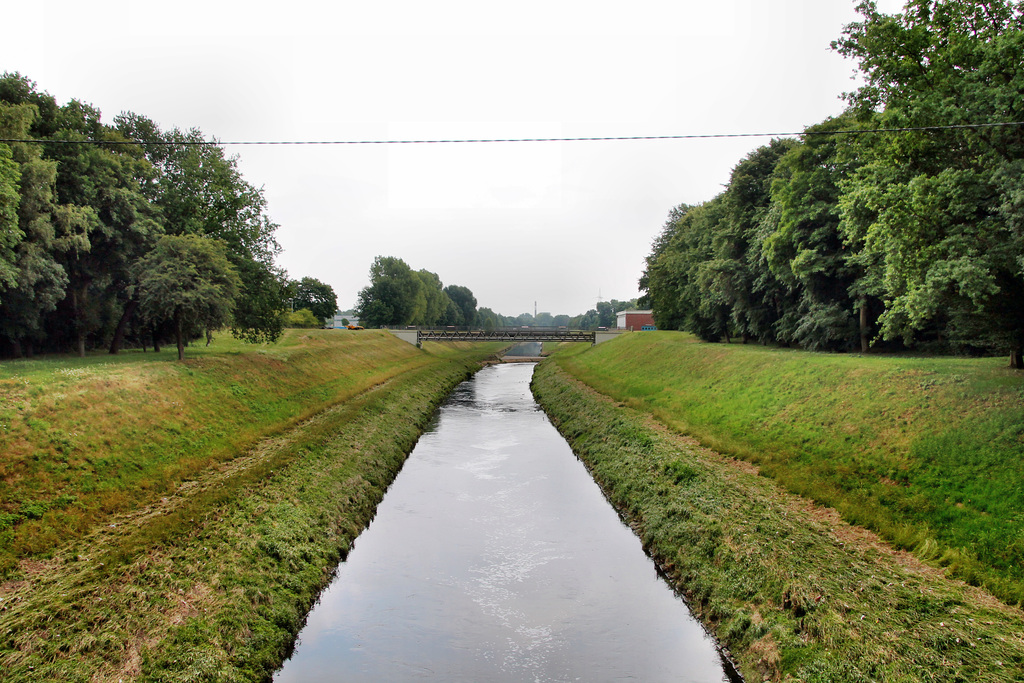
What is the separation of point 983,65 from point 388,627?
20.7 metres

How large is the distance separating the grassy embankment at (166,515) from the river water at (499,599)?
100cm

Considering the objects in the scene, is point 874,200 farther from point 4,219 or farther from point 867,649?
point 4,219

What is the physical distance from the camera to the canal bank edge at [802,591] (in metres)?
7.98

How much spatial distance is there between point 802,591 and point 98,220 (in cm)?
3287

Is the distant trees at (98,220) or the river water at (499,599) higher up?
the distant trees at (98,220)

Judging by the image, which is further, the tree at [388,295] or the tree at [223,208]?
the tree at [388,295]

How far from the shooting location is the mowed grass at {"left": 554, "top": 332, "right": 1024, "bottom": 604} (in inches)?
436

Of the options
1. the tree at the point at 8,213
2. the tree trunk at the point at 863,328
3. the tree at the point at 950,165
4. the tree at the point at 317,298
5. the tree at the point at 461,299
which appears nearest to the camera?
the tree at the point at 950,165

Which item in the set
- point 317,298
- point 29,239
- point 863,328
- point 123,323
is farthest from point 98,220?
point 317,298

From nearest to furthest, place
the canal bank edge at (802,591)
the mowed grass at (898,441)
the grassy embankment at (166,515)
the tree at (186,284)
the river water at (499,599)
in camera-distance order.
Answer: the canal bank edge at (802,591)
the grassy embankment at (166,515)
the river water at (499,599)
the mowed grass at (898,441)
the tree at (186,284)

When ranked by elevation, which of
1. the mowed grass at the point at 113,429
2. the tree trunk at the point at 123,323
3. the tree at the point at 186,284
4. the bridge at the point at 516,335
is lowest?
the mowed grass at the point at 113,429

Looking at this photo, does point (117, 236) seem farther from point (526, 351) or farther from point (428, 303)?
point (526, 351)

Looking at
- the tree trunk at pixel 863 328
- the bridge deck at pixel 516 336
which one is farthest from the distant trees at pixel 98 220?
the bridge deck at pixel 516 336

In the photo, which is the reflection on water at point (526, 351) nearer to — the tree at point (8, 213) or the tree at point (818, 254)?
the tree at point (818, 254)
